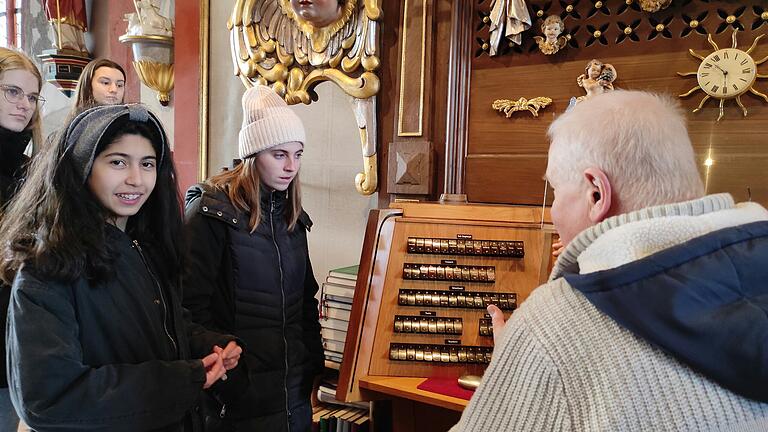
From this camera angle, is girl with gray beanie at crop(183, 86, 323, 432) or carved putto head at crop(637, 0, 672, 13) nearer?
girl with gray beanie at crop(183, 86, 323, 432)

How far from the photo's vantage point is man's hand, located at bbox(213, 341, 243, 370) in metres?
1.50

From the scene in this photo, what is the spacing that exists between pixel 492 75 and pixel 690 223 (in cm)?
160

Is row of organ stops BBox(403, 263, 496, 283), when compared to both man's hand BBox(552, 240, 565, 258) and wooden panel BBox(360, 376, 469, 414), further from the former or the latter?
wooden panel BBox(360, 376, 469, 414)

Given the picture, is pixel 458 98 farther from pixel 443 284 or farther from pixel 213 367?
pixel 213 367

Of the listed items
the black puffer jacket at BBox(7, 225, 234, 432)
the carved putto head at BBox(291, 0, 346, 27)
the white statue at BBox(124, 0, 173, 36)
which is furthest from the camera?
the white statue at BBox(124, 0, 173, 36)

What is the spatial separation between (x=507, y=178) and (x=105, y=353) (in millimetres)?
1565

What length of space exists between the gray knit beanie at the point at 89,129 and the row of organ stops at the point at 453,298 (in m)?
0.95

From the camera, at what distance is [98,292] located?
127 centimetres

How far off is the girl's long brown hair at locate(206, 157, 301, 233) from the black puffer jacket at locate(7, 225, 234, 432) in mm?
425

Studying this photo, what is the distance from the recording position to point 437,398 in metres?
1.64

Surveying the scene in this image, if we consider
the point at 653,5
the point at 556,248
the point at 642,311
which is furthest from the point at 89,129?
the point at 653,5

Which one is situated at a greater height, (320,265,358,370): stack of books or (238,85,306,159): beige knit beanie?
(238,85,306,159): beige knit beanie

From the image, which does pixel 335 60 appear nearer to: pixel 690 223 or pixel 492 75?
pixel 492 75

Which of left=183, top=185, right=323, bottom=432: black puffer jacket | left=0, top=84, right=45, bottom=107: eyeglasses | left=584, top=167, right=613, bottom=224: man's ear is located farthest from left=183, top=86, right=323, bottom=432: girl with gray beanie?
left=584, top=167, right=613, bottom=224: man's ear
